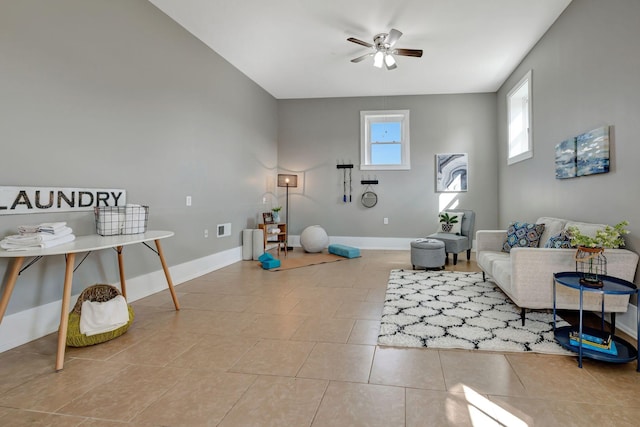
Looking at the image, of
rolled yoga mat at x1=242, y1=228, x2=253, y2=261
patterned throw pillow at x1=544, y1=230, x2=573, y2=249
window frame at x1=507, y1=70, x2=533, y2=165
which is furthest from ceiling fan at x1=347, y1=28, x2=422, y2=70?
rolled yoga mat at x1=242, y1=228, x2=253, y2=261

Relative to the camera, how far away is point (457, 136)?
695cm

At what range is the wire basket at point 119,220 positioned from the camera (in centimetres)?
288

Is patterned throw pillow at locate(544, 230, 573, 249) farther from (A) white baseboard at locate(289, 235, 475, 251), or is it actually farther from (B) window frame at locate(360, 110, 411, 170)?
(B) window frame at locate(360, 110, 411, 170)

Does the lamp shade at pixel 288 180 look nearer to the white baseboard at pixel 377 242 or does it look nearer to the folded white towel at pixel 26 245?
the white baseboard at pixel 377 242

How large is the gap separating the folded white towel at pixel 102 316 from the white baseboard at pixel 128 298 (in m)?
0.43

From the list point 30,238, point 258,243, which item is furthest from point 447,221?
point 30,238

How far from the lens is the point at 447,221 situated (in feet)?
19.4

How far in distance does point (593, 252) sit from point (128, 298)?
400cm

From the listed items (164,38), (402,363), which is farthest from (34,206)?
(402,363)

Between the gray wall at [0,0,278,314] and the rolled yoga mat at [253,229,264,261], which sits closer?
the gray wall at [0,0,278,314]

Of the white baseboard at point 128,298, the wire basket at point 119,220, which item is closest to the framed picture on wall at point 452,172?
the white baseboard at point 128,298

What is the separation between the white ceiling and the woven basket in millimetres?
3051

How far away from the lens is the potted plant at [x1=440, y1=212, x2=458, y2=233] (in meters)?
5.85

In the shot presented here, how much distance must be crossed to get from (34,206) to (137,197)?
105 centimetres
